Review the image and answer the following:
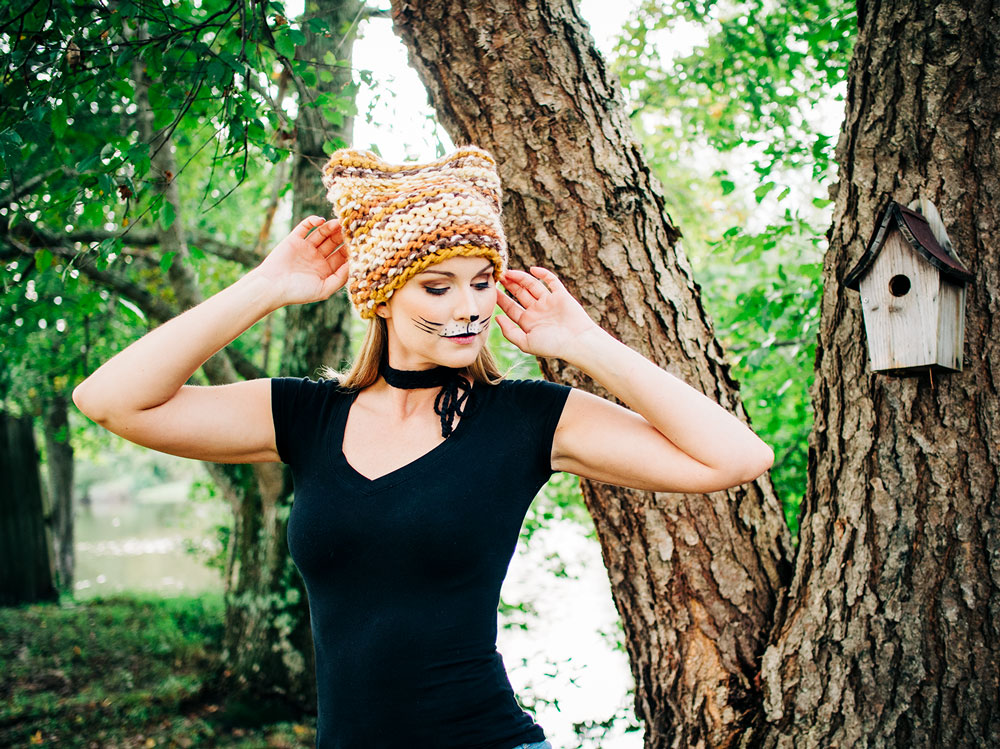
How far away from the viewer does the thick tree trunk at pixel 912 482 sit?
6.61ft

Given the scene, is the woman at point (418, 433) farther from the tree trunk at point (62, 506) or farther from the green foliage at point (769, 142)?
the tree trunk at point (62, 506)

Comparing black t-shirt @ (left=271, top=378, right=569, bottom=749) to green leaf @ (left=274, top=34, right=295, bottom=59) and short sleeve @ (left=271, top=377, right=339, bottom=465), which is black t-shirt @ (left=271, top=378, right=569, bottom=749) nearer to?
short sleeve @ (left=271, top=377, right=339, bottom=465)

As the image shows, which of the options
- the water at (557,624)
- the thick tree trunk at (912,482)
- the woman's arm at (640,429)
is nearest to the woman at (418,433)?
the woman's arm at (640,429)

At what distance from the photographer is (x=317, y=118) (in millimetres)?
4734

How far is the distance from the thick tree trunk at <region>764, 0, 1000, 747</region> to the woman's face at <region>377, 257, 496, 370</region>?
123 centimetres

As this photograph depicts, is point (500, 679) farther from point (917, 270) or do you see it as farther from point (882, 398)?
point (917, 270)

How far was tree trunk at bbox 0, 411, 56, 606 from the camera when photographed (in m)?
8.55

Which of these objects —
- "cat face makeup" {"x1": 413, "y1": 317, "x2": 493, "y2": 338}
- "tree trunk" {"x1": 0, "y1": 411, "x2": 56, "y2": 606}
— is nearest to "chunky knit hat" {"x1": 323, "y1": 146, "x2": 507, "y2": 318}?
"cat face makeup" {"x1": 413, "y1": 317, "x2": 493, "y2": 338}

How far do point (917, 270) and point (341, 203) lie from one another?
5.24 ft

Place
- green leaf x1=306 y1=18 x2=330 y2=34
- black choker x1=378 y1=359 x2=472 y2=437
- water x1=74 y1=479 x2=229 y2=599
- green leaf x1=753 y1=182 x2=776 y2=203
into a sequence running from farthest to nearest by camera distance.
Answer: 1. water x1=74 y1=479 x2=229 y2=599
2. green leaf x1=753 y1=182 x2=776 y2=203
3. green leaf x1=306 y1=18 x2=330 y2=34
4. black choker x1=378 y1=359 x2=472 y2=437

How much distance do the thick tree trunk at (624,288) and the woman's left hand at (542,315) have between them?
1.60 ft

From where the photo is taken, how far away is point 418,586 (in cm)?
165

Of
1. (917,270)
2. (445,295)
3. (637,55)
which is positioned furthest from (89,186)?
(637,55)

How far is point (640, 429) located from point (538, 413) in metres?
0.25
